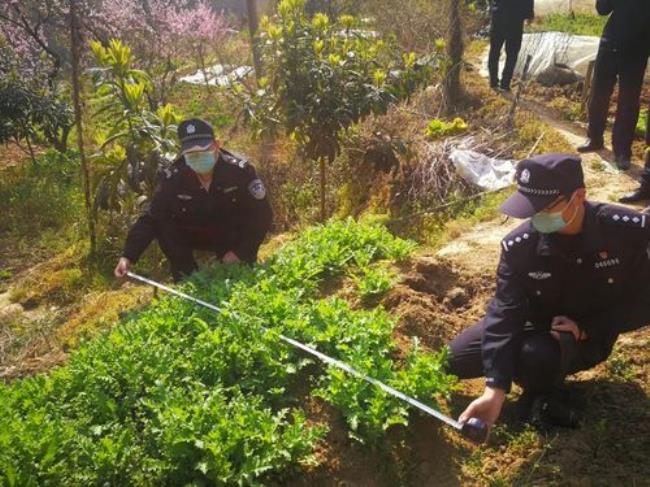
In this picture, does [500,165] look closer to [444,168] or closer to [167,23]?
[444,168]

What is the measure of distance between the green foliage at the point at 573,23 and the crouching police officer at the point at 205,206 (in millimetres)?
9251

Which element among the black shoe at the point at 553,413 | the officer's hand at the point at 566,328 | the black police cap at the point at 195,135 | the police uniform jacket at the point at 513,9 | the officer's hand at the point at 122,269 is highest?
the police uniform jacket at the point at 513,9

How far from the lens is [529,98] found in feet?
28.1

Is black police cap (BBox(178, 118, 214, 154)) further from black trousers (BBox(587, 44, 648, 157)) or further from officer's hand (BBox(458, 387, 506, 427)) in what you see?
black trousers (BBox(587, 44, 648, 157))

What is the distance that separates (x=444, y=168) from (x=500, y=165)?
0.58 meters

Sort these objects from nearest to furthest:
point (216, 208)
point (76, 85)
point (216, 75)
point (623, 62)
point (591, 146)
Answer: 1. point (216, 208)
2. point (623, 62)
3. point (76, 85)
4. point (591, 146)
5. point (216, 75)

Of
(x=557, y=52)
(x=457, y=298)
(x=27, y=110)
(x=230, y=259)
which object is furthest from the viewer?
(x=557, y=52)

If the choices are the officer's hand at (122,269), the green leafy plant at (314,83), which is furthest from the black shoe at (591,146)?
the officer's hand at (122,269)

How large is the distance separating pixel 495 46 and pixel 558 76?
128 centimetres

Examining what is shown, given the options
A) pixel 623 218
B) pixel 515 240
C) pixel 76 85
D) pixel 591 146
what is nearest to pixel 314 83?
pixel 76 85

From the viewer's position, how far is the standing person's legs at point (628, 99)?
536 centimetres

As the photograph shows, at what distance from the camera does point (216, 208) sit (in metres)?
4.55

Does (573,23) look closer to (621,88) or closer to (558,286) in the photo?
(621,88)

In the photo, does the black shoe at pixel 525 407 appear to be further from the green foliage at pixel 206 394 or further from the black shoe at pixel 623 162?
the black shoe at pixel 623 162
